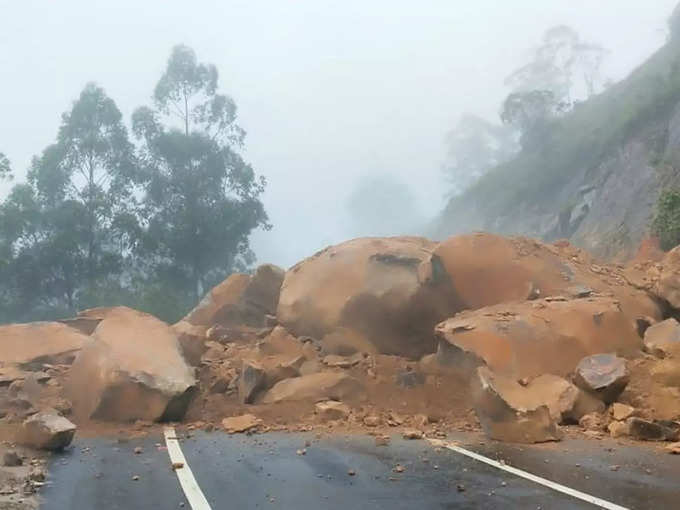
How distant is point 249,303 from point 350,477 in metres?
9.52

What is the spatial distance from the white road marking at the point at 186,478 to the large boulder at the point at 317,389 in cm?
215

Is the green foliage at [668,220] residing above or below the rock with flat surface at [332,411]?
above

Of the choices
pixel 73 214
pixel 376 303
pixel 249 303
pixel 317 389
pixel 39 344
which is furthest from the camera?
pixel 73 214

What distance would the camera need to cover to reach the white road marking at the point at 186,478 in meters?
5.72

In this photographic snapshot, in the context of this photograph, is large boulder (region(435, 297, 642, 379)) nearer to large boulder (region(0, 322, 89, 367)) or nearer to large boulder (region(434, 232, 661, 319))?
large boulder (region(434, 232, 661, 319))

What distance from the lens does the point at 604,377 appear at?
968cm

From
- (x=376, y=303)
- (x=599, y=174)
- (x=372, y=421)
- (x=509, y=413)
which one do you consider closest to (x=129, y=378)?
(x=372, y=421)

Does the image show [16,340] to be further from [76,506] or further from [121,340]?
[76,506]

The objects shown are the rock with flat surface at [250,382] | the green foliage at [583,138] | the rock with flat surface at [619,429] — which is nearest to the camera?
the rock with flat surface at [619,429]

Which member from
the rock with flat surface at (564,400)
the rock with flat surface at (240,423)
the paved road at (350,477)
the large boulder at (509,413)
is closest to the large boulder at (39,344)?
the rock with flat surface at (240,423)

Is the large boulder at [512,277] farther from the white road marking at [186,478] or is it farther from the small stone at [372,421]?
the white road marking at [186,478]

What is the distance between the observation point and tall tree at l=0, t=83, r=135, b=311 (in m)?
29.2

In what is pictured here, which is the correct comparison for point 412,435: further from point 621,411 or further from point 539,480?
point 539,480

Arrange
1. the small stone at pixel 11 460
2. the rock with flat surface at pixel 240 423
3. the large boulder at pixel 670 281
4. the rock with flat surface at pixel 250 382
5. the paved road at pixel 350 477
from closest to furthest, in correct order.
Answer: the paved road at pixel 350 477
the small stone at pixel 11 460
the rock with flat surface at pixel 240 423
the rock with flat surface at pixel 250 382
the large boulder at pixel 670 281
